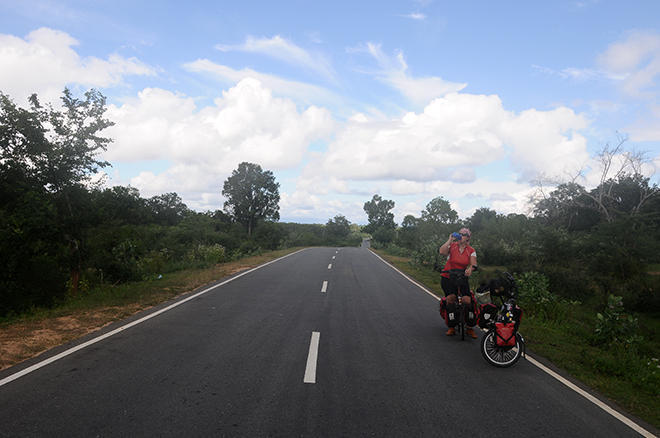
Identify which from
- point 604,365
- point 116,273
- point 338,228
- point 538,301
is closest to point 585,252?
point 538,301

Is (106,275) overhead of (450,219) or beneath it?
beneath

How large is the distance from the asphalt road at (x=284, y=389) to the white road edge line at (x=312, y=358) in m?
0.10

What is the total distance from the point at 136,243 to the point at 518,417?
50.2 feet

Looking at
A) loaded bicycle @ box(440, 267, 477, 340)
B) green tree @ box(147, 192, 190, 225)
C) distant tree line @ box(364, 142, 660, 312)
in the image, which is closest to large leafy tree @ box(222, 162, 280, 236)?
green tree @ box(147, 192, 190, 225)

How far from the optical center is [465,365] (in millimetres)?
6059

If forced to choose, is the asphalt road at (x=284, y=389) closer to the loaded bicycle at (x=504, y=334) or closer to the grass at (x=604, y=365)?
the loaded bicycle at (x=504, y=334)

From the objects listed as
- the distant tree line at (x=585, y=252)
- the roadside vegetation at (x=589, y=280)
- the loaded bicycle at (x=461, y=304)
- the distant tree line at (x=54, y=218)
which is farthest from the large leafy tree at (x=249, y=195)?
the loaded bicycle at (x=461, y=304)

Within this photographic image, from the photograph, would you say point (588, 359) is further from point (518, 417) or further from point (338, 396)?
point (338, 396)

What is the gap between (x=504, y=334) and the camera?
6051mm

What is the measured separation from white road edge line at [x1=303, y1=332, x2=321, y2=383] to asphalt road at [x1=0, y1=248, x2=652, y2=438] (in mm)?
97

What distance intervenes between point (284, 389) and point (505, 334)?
11.2 feet

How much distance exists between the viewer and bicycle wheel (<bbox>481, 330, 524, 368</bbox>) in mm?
6088

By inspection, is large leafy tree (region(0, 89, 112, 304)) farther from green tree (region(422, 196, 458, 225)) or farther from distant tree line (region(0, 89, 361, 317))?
green tree (region(422, 196, 458, 225))

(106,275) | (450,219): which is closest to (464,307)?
(106,275)
